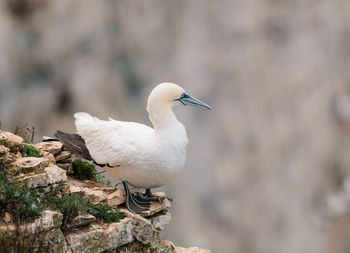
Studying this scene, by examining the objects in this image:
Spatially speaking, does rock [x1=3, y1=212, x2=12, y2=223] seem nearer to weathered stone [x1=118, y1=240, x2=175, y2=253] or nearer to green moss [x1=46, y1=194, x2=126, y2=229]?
green moss [x1=46, y1=194, x2=126, y2=229]

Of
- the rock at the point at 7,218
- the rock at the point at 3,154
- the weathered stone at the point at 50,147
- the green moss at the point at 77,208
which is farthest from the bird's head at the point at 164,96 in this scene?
the rock at the point at 7,218

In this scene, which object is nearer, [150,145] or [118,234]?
[118,234]

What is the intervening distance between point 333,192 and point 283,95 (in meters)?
5.82

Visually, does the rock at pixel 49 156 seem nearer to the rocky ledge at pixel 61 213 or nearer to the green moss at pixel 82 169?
the rocky ledge at pixel 61 213

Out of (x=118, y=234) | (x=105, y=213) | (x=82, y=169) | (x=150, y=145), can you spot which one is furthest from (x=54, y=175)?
(x=82, y=169)

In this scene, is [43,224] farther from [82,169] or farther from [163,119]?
[82,169]

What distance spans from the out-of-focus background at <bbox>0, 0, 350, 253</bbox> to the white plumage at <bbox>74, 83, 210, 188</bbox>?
18.8 meters

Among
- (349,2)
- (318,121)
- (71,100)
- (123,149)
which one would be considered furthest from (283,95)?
(123,149)

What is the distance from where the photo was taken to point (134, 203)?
1052cm

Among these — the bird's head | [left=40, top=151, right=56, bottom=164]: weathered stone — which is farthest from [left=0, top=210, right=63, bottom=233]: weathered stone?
the bird's head

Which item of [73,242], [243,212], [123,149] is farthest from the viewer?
[243,212]

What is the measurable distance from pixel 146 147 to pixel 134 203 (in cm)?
93

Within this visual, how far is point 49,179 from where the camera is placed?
32.0ft

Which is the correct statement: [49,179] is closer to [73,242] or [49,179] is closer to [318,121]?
[73,242]
